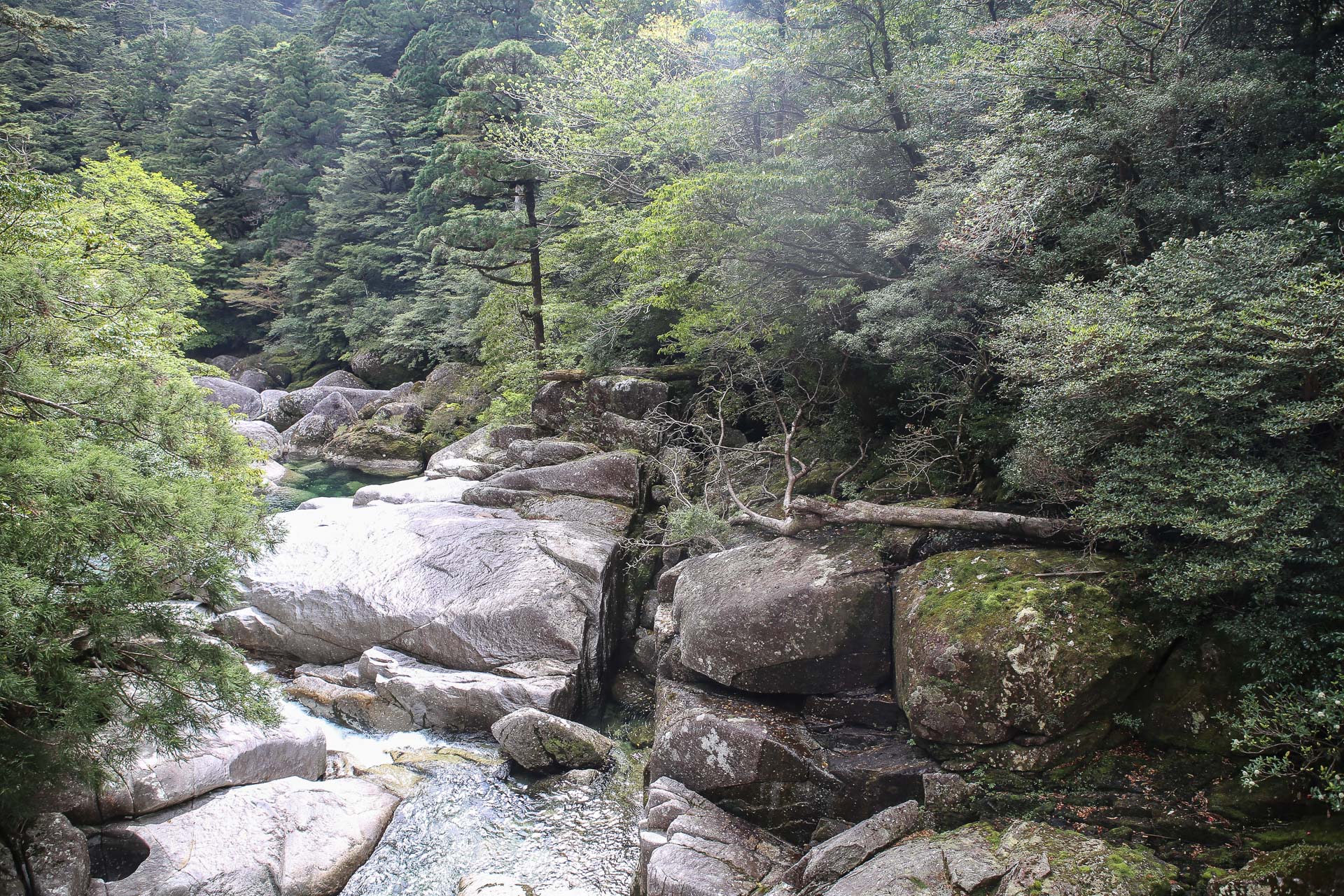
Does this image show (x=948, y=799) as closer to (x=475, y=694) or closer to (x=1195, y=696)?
(x=1195, y=696)

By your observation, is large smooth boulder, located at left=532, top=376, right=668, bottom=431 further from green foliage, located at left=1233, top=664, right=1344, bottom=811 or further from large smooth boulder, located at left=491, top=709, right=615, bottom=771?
green foliage, located at left=1233, top=664, right=1344, bottom=811

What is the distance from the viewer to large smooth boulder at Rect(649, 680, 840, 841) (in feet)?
20.8

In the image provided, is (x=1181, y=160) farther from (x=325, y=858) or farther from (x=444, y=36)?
(x=444, y=36)

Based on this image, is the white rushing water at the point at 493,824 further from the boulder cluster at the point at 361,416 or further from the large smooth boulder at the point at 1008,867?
the boulder cluster at the point at 361,416

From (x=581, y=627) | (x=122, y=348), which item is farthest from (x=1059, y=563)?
(x=122, y=348)

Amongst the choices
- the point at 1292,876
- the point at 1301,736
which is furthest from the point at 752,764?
the point at 1301,736

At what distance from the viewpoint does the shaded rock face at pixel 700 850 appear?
Result: 5504 millimetres

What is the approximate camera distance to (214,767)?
646 centimetres

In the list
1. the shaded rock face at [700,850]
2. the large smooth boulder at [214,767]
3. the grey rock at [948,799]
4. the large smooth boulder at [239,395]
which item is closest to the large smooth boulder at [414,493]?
the large smooth boulder at [214,767]

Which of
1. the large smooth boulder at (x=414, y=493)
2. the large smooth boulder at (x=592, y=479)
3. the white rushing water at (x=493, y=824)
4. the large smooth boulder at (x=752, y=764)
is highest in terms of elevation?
the large smooth boulder at (x=592, y=479)

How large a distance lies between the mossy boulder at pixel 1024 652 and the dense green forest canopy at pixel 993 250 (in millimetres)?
440

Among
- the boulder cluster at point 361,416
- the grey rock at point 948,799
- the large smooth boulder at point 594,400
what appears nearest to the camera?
the grey rock at point 948,799

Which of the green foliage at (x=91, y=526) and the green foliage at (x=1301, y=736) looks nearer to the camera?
the green foliage at (x=1301, y=736)

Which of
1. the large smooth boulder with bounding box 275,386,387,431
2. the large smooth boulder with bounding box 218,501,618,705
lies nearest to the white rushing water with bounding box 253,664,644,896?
the large smooth boulder with bounding box 218,501,618,705
